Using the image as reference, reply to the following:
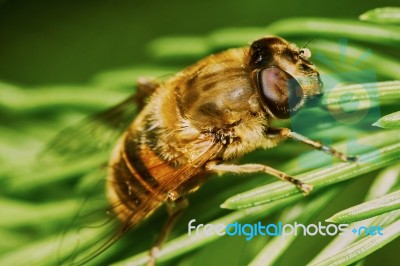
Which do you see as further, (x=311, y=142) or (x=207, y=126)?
(x=207, y=126)

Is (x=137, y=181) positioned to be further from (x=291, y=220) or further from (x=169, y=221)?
(x=291, y=220)

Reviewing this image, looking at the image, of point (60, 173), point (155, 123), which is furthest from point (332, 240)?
point (60, 173)

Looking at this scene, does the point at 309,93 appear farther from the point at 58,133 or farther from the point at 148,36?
the point at 148,36

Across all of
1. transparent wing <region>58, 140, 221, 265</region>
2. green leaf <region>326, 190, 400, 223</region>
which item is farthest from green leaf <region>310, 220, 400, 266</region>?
transparent wing <region>58, 140, 221, 265</region>

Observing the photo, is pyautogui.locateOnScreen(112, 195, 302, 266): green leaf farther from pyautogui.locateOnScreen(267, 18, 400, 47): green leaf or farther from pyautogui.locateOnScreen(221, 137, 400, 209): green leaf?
pyautogui.locateOnScreen(267, 18, 400, 47): green leaf

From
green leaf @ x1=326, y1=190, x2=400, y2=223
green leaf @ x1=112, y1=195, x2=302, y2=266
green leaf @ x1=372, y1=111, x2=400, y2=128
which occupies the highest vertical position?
green leaf @ x1=372, y1=111, x2=400, y2=128

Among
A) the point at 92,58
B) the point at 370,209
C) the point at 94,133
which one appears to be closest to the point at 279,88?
the point at 370,209

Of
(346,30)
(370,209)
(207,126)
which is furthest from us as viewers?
(207,126)
